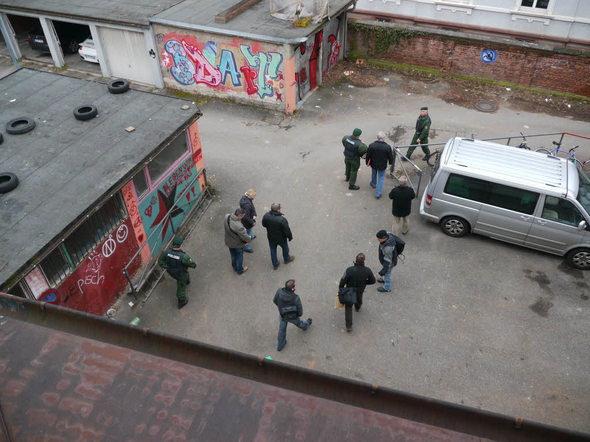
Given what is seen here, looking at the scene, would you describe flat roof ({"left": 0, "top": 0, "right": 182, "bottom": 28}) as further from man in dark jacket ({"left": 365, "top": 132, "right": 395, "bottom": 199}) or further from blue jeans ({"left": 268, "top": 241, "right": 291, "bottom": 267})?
blue jeans ({"left": 268, "top": 241, "right": 291, "bottom": 267})

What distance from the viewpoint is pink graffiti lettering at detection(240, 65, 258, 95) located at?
15.1m

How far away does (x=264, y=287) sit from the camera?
945cm

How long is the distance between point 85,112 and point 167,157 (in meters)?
1.89

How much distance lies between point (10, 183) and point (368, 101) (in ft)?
38.3

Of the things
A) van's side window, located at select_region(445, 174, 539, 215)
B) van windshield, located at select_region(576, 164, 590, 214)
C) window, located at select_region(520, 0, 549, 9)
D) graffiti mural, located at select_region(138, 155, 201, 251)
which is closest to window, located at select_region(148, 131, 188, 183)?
graffiti mural, located at select_region(138, 155, 201, 251)

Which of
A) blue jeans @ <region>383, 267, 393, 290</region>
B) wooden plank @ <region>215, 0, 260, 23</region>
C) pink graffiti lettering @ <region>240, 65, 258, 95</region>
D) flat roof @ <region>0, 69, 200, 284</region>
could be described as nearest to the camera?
flat roof @ <region>0, 69, 200, 284</region>

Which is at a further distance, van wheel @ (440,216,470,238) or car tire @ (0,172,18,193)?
van wheel @ (440,216,470,238)

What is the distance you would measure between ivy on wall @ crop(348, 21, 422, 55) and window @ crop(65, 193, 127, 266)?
13.0 metres

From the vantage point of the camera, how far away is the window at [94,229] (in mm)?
7773

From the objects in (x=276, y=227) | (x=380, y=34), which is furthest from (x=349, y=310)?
(x=380, y=34)

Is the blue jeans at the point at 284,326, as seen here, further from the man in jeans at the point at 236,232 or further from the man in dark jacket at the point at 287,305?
the man in jeans at the point at 236,232

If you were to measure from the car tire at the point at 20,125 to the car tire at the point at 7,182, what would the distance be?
1.55 meters

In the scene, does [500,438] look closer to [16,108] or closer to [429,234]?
[429,234]

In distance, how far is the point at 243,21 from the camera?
49.9 feet
